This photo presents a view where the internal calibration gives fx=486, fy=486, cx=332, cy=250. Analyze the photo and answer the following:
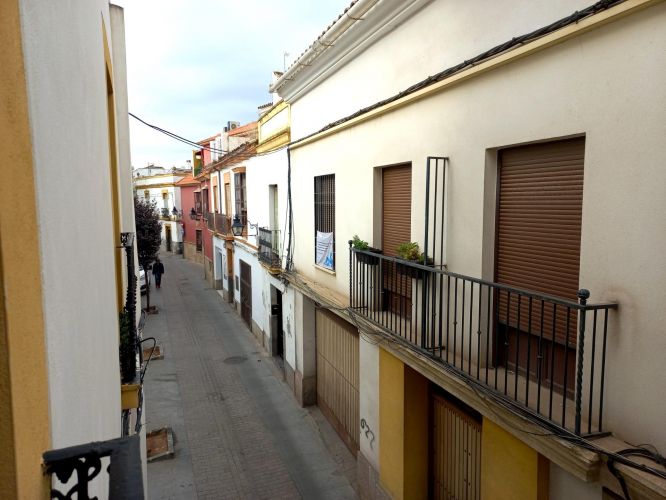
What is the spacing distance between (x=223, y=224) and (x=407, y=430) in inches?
621

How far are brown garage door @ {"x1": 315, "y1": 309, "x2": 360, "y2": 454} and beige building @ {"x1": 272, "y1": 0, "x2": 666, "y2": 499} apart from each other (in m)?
0.66

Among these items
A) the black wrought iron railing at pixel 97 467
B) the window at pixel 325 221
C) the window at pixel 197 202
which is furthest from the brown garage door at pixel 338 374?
the window at pixel 197 202

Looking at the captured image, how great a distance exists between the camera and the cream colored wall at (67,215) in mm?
1521

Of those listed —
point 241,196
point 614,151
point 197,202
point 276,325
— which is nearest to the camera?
point 614,151

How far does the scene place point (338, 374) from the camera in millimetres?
10242

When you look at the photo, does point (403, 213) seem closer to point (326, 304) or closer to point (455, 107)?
point (455, 107)

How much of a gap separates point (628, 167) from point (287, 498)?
761 cm

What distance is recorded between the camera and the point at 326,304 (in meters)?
8.84

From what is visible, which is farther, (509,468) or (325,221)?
(325,221)

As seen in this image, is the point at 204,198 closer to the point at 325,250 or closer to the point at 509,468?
the point at 325,250

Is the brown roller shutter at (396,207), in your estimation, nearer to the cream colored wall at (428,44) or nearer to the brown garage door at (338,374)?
the cream colored wall at (428,44)

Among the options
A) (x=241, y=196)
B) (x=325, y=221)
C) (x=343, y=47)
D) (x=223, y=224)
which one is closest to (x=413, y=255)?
(x=325, y=221)

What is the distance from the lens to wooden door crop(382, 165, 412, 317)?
678 cm

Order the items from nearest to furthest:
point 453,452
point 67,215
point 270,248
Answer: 1. point 67,215
2. point 453,452
3. point 270,248
